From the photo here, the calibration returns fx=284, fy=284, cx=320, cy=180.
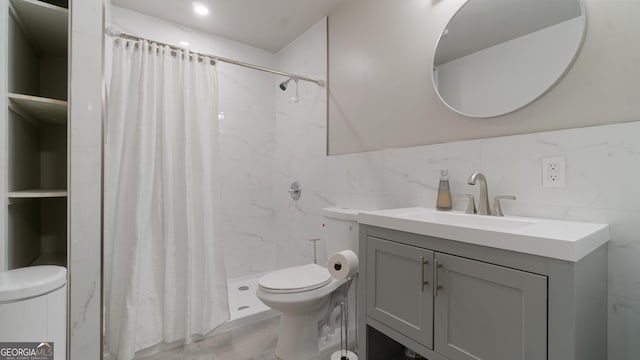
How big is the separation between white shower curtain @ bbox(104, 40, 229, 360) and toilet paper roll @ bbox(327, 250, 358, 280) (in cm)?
90

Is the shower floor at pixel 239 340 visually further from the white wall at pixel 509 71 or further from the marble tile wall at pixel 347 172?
the white wall at pixel 509 71

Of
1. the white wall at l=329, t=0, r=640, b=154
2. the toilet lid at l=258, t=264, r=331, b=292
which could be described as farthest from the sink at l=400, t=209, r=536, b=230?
the toilet lid at l=258, t=264, r=331, b=292

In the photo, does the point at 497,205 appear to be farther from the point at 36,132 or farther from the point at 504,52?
the point at 36,132

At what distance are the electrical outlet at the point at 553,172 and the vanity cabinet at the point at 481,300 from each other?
0.94 ft

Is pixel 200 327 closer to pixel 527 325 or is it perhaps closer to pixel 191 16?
pixel 527 325

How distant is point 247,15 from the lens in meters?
2.33

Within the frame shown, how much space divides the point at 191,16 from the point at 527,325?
2880mm

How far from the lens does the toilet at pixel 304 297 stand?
155 centimetres

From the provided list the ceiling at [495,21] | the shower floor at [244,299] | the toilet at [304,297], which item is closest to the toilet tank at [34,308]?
the toilet at [304,297]

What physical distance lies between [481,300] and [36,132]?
8.15 feet

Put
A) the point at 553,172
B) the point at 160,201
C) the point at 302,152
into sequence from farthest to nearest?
Answer: the point at 302,152, the point at 160,201, the point at 553,172

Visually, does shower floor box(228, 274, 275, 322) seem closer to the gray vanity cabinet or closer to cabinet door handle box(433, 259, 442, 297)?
the gray vanity cabinet

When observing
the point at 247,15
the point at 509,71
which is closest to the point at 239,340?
the point at 509,71

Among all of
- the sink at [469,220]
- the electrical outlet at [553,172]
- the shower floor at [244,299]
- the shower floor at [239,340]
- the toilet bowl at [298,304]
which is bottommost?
the shower floor at [239,340]
